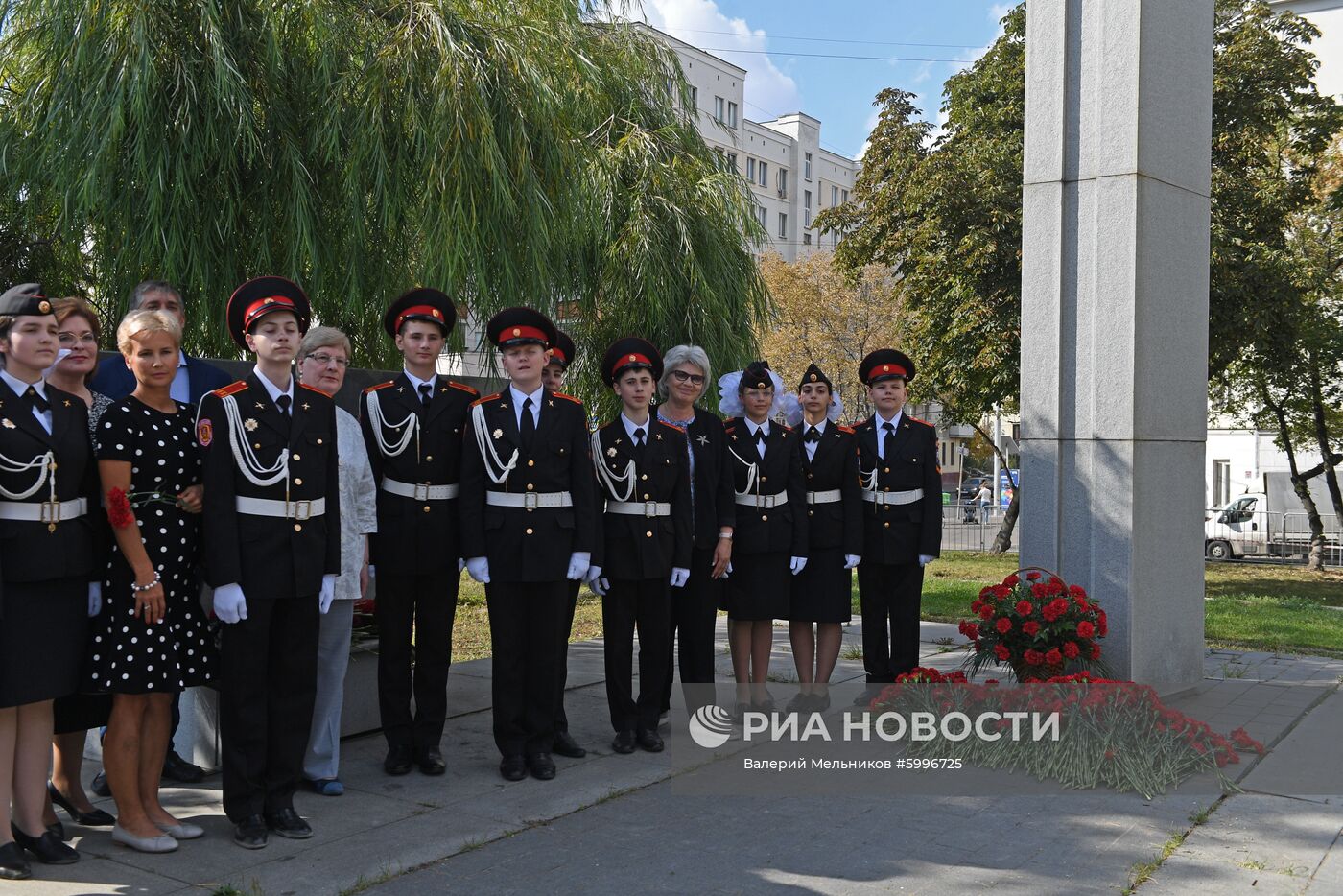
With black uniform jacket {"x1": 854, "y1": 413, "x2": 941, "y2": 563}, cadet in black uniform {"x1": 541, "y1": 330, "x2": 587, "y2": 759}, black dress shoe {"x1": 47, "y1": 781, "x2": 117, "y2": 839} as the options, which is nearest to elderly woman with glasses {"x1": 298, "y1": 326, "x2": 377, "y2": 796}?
black dress shoe {"x1": 47, "y1": 781, "x2": 117, "y2": 839}

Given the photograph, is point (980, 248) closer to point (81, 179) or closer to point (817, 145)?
point (81, 179)

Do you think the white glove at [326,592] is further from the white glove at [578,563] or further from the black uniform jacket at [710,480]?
the black uniform jacket at [710,480]

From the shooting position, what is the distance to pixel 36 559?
4.09m

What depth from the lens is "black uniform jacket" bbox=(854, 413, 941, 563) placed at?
6.89 m

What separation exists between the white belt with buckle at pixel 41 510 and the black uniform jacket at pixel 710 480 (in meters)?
2.94

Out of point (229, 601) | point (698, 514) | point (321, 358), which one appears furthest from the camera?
point (698, 514)

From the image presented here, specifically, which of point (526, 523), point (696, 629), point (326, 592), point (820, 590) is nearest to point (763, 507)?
point (820, 590)

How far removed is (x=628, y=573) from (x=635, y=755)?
906 millimetres

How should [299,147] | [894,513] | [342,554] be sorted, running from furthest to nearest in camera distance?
[299,147]
[894,513]
[342,554]

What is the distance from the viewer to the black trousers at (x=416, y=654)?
216 inches

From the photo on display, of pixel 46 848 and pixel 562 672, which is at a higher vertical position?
pixel 562 672

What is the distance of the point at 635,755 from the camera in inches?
234

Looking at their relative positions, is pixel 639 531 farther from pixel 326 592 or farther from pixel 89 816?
pixel 89 816

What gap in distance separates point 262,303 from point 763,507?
2.92 metres
